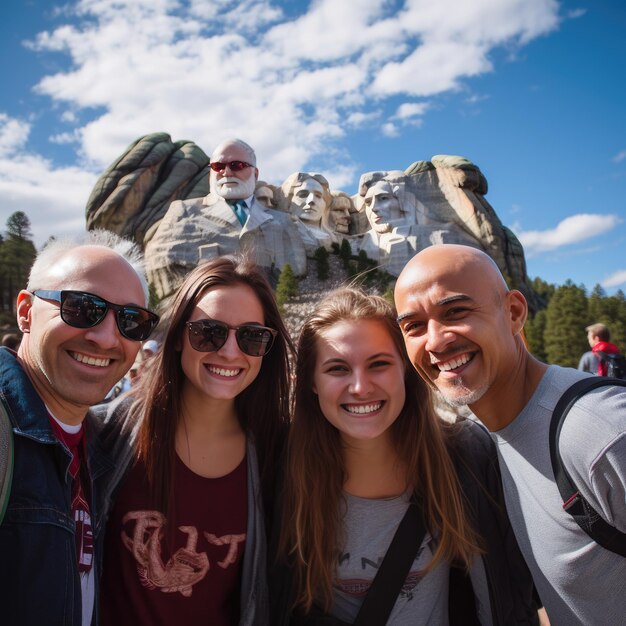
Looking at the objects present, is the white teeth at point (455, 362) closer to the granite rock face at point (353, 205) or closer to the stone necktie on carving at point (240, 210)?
the stone necktie on carving at point (240, 210)

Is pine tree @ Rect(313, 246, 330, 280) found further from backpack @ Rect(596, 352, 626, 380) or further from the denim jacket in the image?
the denim jacket

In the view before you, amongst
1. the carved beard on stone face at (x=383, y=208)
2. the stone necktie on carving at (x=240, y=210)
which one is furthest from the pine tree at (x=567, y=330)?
the stone necktie on carving at (x=240, y=210)

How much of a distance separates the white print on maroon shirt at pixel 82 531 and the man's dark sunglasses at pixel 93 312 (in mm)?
817

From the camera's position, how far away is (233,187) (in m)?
28.0

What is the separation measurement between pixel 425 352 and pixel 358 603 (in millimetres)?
1468

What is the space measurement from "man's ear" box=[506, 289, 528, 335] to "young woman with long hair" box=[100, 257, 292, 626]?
1484mm

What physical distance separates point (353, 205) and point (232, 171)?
41.6 feet

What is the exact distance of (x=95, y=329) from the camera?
2484mm

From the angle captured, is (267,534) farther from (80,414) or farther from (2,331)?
(2,331)

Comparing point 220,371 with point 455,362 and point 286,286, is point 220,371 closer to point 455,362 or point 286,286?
point 455,362

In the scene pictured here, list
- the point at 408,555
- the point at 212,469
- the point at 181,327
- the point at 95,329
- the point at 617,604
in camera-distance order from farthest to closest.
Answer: the point at 181,327 → the point at 212,469 → the point at 408,555 → the point at 95,329 → the point at 617,604

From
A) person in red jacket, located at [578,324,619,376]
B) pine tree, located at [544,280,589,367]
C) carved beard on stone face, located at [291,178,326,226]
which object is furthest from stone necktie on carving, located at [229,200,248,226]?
person in red jacket, located at [578,324,619,376]

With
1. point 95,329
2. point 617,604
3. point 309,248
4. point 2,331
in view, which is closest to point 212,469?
point 95,329

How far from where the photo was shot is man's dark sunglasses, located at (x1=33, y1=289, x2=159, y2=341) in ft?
8.00
